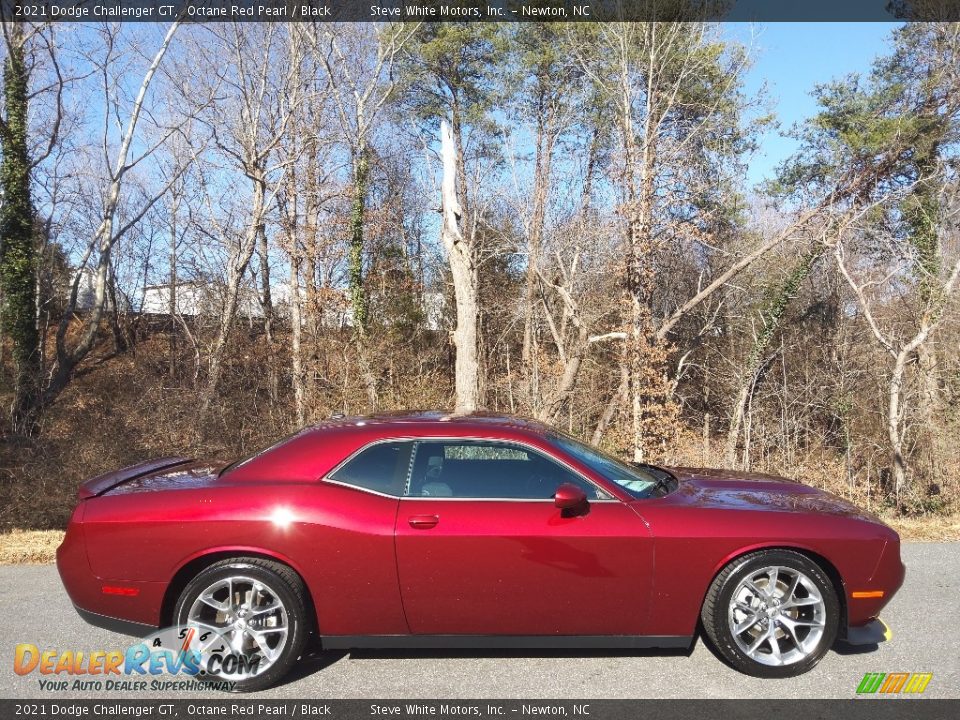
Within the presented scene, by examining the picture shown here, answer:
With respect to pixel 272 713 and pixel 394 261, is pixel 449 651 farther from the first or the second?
pixel 394 261

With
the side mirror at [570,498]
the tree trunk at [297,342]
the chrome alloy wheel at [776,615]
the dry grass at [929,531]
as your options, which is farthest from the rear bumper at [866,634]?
the tree trunk at [297,342]

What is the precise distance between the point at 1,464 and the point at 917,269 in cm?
1772

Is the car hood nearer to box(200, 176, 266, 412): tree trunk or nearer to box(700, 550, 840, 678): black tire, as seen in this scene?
box(700, 550, 840, 678): black tire

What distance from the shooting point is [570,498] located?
3.43m

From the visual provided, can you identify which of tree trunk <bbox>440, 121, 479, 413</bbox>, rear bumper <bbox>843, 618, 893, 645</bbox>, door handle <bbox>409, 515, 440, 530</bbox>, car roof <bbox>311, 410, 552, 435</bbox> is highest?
tree trunk <bbox>440, 121, 479, 413</bbox>

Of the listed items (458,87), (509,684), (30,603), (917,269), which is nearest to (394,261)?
(458,87)

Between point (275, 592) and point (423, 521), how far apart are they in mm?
840

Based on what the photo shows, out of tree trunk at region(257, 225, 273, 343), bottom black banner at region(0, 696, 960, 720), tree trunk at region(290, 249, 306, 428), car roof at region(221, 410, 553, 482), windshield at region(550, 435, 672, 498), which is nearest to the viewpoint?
bottom black banner at region(0, 696, 960, 720)

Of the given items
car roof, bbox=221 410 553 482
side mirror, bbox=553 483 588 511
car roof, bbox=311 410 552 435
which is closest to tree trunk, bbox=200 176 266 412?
car roof, bbox=311 410 552 435

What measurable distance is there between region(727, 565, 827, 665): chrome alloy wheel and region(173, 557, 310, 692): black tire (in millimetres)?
2229

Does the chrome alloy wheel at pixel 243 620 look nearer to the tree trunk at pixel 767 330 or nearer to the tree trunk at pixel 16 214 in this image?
the tree trunk at pixel 767 330

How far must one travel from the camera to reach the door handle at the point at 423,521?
345cm

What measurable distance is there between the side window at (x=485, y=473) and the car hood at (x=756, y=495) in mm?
706

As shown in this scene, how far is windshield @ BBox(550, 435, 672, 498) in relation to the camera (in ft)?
12.6
